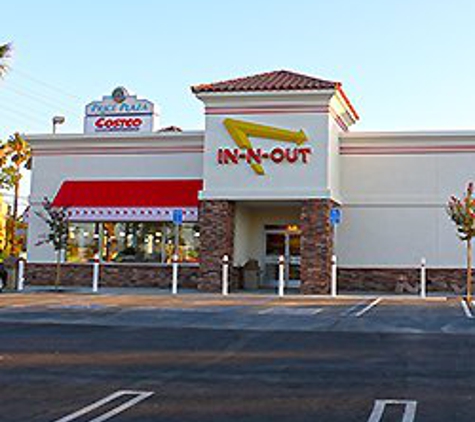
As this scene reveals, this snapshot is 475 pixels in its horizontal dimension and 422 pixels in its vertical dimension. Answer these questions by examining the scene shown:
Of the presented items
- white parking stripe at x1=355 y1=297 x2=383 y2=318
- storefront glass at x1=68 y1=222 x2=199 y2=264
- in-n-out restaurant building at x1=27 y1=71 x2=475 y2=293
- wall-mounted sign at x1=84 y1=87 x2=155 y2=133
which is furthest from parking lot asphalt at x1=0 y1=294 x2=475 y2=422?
wall-mounted sign at x1=84 y1=87 x2=155 y2=133

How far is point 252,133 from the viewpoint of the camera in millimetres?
26094

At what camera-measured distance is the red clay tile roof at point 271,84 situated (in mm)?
25484

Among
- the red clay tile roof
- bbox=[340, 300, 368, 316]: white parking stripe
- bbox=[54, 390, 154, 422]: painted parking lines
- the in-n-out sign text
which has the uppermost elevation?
the red clay tile roof

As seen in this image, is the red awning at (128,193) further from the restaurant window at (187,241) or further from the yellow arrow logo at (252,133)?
the yellow arrow logo at (252,133)

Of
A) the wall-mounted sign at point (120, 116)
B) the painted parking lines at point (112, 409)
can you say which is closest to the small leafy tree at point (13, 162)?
the wall-mounted sign at point (120, 116)

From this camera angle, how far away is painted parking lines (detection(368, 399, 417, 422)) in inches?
270

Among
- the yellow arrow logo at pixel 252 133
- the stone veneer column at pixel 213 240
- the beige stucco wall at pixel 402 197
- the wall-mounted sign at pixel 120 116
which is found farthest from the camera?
the wall-mounted sign at pixel 120 116

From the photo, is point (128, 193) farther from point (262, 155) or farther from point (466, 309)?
point (466, 309)

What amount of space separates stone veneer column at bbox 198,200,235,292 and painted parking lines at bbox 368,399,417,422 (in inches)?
727

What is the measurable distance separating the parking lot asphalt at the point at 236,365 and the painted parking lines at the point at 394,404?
0.06ft

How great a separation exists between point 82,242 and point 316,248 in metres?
9.84

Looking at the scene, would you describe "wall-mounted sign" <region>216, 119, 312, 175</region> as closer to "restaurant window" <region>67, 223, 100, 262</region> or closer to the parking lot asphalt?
"restaurant window" <region>67, 223, 100, 262</region>

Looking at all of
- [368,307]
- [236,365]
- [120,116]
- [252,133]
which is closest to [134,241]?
[252,133]

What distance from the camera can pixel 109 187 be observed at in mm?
28750
